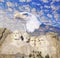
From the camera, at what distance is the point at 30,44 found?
9.27 ft

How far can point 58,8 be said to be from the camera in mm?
2875

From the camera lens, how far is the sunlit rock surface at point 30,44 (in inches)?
110

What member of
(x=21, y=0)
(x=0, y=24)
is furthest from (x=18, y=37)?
(x=21, y=0)

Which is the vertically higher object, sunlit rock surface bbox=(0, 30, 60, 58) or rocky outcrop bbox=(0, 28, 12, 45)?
rocky outcrop bbox=(0, 28, 12, 45)

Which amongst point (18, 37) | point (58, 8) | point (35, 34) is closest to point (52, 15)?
point (58, 8)

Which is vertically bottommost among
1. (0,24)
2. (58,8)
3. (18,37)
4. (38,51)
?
(38,51)

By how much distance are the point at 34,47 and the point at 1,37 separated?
1.44 ft

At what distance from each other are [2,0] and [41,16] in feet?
1.79

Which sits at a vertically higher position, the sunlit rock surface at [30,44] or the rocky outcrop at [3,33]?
the rocky outcrop at [3,33]

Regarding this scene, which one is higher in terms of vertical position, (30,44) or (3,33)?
(3,33)

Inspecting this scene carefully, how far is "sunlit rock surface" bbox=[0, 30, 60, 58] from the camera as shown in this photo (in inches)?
110

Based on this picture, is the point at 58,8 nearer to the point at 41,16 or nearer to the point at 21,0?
the point at 41,16

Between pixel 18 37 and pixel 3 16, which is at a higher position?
pixel 3 16

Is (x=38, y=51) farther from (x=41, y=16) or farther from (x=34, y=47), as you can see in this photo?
(x=41, y=16)
